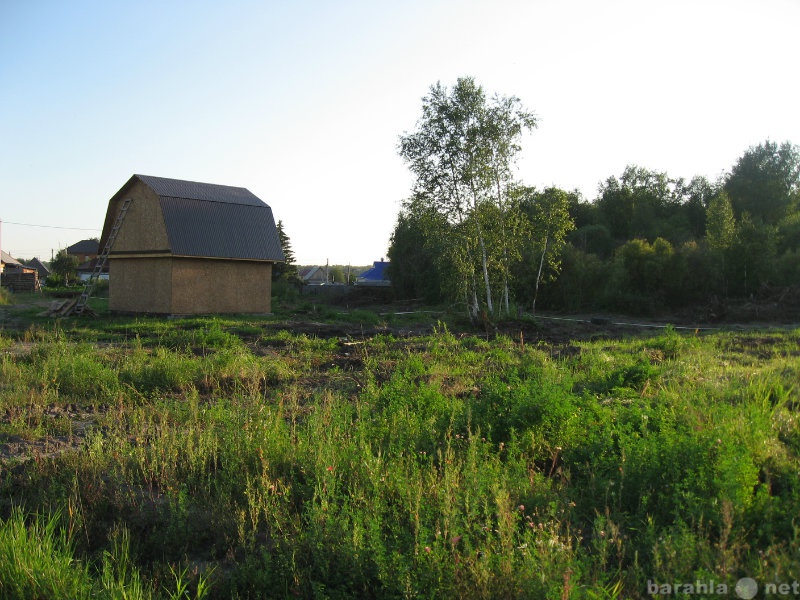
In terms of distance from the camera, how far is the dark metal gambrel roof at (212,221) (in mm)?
22812

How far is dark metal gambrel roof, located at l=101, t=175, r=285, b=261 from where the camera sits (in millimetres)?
22812

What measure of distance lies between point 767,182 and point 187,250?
3204 cm

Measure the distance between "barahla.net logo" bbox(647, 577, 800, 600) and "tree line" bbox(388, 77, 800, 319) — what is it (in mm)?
16583

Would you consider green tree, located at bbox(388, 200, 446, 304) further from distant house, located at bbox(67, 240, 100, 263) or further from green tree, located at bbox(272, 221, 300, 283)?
distant house, located at bbox(67, 240, 100, 263)

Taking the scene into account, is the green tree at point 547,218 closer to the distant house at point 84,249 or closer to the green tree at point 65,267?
the green tree at point 65,267

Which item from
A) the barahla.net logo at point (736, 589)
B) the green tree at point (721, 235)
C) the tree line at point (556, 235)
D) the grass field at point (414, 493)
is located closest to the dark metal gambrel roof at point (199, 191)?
the tree line at point (556, 235)

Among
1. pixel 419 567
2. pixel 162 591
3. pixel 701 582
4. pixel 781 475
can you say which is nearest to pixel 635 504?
pixel 781 475

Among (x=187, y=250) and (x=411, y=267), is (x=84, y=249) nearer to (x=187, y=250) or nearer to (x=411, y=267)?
(x=411, y=267)

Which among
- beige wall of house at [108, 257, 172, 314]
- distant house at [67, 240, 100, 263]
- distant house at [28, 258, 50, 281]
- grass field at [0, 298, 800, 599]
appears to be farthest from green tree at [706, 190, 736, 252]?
distant house at [67, 240, 100, 263]

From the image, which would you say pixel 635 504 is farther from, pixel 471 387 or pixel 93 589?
pixel 471 387

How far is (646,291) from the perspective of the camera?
2759 centimetres

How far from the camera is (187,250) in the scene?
2241 cm

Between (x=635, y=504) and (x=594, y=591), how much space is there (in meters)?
1.21

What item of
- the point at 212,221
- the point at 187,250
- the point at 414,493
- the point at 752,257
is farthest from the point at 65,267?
the point at 414,493
